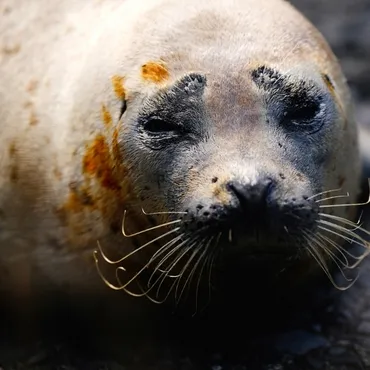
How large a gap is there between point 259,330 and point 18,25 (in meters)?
1.90

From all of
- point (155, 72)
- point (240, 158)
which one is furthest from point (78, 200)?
point (240, 158)

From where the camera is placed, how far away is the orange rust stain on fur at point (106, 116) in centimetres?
526

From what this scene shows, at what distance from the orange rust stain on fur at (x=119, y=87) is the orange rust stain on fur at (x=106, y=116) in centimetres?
9

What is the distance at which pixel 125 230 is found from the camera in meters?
5.24

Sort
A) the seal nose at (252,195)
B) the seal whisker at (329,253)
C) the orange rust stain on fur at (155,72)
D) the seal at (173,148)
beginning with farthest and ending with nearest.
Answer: the orange rust stain on fur at (155,72)
the seal whisker at (329,253)
the seal at (173,148)
the seal nose at (252,195)

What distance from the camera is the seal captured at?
474 centimetres

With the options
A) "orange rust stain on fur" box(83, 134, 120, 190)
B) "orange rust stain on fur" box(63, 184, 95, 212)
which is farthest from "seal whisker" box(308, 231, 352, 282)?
"orange rust stain on fur" box(63, 184, 95, 212)

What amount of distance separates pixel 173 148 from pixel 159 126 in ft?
0.43

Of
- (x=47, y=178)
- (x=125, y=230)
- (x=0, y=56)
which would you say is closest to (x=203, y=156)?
(x=125, y=230)

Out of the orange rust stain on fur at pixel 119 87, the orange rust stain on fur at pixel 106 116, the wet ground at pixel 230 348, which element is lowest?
the wet ground at pixel 230 348

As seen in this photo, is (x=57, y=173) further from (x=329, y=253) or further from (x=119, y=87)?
(x=329, y=253)

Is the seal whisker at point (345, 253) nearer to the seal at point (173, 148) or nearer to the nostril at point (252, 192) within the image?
the seal at point (173, 148)

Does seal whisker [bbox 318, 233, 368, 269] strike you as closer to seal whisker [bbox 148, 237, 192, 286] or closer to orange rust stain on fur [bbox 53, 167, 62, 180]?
seal whisker [bbox 148, 237, 192, 286]

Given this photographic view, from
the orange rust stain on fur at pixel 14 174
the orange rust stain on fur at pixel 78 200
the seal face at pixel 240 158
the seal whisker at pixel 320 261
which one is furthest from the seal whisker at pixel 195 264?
the orange rust stain on fur at pixel 14 174
